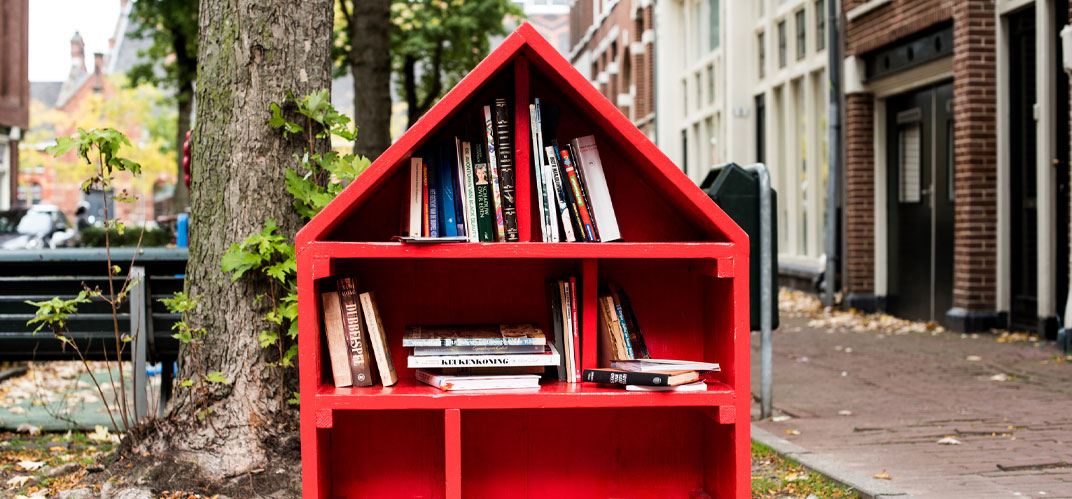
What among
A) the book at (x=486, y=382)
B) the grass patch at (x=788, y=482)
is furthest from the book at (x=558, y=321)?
the grass patch at (x=788, y=482)

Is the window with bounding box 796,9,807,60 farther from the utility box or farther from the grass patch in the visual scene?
the grass patch

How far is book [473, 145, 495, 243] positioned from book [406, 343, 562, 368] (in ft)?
1.24

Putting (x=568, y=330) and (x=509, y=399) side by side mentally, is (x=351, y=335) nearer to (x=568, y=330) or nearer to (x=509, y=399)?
(x=509, y=399)

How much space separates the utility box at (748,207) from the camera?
6020 millimetres

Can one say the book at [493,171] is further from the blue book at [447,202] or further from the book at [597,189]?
the book at [597,189]

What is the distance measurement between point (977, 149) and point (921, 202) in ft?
6.32

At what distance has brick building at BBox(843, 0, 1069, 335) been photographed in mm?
9672

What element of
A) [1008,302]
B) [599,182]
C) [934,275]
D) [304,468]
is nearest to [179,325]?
[304,468]

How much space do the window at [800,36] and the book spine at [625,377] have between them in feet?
45.0

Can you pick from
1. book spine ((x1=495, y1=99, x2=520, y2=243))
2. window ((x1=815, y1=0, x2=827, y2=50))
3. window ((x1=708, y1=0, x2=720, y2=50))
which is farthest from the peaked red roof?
window ((x1=708, y1=0, x2=720, y2=50))

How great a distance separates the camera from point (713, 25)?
21.5 meters

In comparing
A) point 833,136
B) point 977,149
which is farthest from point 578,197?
point 833,136

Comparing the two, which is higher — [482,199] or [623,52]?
[623,52]

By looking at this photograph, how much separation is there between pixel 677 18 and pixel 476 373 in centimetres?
2247
